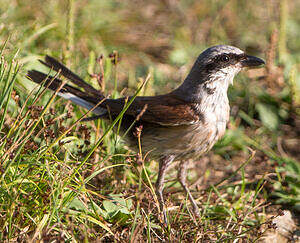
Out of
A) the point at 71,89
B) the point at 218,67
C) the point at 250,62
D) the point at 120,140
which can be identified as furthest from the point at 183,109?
the point at 71,89

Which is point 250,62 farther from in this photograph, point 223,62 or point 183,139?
point 183,139

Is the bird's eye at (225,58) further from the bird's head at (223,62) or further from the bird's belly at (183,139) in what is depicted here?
the bird's belly at (183,139)

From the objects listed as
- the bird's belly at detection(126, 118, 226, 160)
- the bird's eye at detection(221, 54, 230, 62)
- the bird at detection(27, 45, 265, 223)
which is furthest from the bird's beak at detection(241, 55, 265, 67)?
the bird's belly at detection(126, 118, 226, 160)

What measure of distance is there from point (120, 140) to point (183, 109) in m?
0.67

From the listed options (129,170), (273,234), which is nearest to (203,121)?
(129,170)

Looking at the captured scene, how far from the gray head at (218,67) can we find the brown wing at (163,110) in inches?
6.9

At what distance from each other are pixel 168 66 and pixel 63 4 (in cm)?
186

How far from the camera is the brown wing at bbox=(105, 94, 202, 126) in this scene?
428 cm

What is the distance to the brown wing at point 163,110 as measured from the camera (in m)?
4.28

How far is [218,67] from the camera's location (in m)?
4.47

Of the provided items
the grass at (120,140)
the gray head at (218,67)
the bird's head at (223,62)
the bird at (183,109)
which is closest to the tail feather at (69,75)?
the bird at (183,109)

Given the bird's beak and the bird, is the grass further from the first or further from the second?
the bird's beak

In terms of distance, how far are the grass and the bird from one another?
0.19m

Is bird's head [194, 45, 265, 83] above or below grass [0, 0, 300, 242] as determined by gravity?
above
